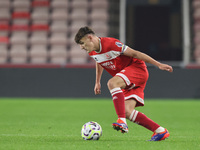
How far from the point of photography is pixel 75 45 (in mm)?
14852

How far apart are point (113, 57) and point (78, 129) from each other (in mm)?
1721

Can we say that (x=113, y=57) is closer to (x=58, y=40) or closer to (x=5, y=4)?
(x=58, y=40)

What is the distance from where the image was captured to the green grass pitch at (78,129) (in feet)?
15.2

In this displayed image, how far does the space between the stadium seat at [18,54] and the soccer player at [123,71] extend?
9.77 metres

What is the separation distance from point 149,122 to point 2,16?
11.4m

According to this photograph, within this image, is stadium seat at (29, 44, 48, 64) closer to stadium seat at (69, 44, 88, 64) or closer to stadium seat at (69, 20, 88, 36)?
stadium seat at (69, 44, 88, 64)

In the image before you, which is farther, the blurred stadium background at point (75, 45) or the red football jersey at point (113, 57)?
the blurred stadium background at point (75, 45)

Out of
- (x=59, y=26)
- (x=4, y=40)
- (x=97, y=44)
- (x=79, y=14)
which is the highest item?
(x=97, y=44)

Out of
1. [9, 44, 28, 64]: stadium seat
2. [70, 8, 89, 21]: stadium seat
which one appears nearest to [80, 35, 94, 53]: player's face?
[9, 44, 28, 64]: stadium seat

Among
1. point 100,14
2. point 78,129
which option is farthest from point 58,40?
point 78,129

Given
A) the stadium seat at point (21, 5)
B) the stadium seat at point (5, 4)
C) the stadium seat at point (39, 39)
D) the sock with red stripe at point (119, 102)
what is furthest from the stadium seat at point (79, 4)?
the sock with red stripe at point (119, 102)

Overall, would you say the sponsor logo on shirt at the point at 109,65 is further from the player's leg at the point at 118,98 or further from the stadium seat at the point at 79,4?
the stadium seat at the point at 79,4

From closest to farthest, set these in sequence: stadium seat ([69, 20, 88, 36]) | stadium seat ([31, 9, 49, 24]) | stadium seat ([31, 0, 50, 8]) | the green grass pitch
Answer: the green grass pitch, stadium seat ([69, 20, 88, 36]), stadium seat ([31, 9, 49, 24]), stadium seat ([31, 0, 50, 8])

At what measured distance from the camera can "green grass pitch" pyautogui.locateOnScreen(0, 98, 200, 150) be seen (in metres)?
4.64
